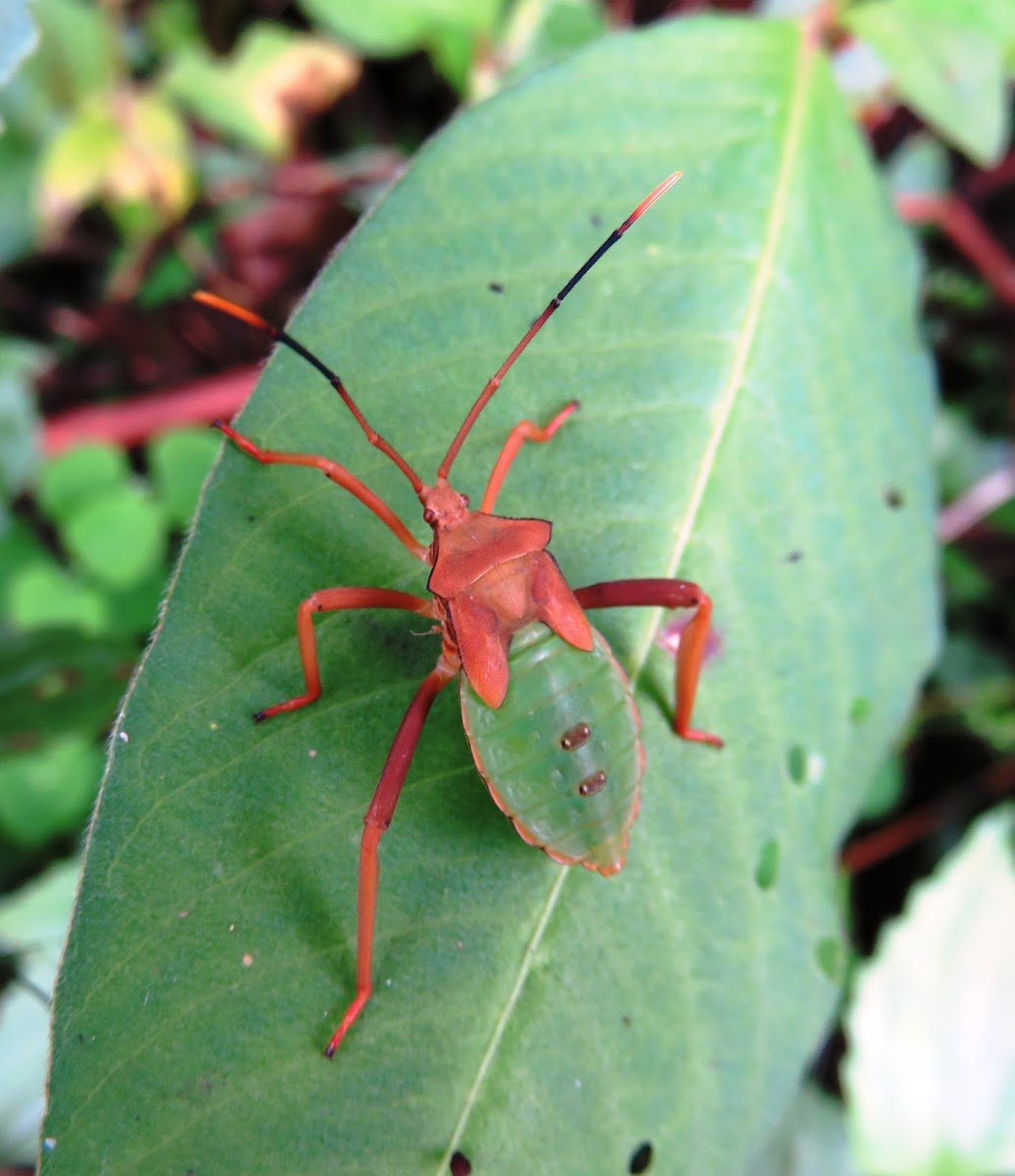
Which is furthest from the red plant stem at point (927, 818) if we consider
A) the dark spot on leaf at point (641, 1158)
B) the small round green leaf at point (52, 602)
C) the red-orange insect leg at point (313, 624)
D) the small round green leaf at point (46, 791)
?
the small round green leaf at point (52, 602)

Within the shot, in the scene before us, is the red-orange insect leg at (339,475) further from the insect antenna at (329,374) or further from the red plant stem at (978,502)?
the red plant stem at (978,502)

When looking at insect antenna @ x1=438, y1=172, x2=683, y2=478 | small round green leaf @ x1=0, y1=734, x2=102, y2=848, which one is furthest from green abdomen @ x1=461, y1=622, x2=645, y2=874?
small round green leaf @ x1=0, y1=734, x2=102, y2=848

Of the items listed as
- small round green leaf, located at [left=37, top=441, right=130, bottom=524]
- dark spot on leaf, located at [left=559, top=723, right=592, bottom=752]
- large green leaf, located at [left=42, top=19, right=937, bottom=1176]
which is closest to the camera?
large green leaf, located at [left=42, top=19, right=937, bottom=1176]

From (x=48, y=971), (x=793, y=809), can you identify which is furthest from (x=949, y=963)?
(x=48, y=971)

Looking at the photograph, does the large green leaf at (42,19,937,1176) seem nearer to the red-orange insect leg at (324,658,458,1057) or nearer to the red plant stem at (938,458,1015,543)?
the red-orange insect leg at (324,658,458,1057)

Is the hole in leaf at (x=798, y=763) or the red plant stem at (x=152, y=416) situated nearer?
the hole in leaf at (x=798, y=763)

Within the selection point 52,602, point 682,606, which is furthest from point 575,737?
point 52,602

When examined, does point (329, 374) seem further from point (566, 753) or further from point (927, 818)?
point (927, 818)
